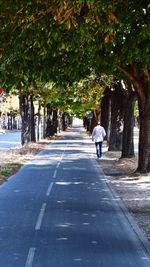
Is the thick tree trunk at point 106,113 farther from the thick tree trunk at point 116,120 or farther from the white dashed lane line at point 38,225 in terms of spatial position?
the white dashed lane line at point 38,225

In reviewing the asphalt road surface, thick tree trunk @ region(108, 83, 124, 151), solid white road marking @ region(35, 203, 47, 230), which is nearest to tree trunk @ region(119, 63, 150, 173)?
the asphalt road surface

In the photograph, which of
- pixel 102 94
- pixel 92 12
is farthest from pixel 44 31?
pixel 102 94

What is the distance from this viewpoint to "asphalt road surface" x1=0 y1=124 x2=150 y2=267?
347 inches

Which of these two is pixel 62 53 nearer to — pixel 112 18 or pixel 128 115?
pixel 112 18

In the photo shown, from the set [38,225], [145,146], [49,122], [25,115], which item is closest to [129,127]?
[145,146]

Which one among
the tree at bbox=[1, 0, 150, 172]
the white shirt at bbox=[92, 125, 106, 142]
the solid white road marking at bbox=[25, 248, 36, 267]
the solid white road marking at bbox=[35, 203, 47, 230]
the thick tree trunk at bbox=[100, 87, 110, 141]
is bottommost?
the solid white road marking at bbox=[35, 203, 47, 230]

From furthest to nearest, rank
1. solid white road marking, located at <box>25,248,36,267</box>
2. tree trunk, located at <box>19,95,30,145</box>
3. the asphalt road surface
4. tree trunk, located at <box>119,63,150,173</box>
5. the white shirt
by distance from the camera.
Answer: tree trunk, located at <box>19,95,30,145</box>
the white shirt
tree trunk, located at <box>119,63,150,173</box>
the asphalt road surface
solid white road marking, located at <box>25,248,36,267</box>

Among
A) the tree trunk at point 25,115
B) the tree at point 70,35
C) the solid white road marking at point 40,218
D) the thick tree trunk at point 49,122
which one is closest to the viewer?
the tree at point 70,35

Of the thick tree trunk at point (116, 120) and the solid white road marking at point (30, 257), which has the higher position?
the thick tree trunk at point (116, 120)

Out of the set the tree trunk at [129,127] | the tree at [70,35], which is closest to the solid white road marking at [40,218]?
the tree at [70,35]

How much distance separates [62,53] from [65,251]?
6.57m

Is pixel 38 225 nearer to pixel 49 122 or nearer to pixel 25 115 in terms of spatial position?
pixel 25 115

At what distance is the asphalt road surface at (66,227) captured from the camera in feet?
28.9

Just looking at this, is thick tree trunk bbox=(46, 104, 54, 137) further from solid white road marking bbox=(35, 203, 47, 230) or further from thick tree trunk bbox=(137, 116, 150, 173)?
solid white road marking bbox=(35, 203, 47, 230)
